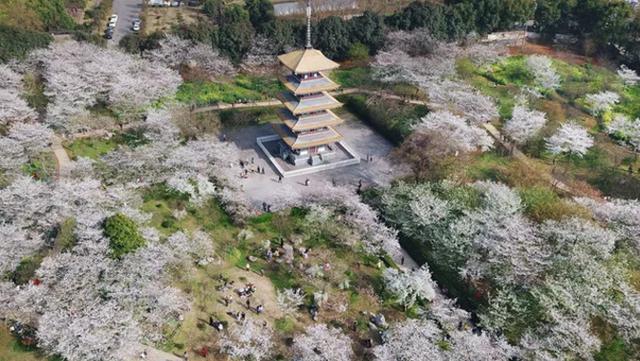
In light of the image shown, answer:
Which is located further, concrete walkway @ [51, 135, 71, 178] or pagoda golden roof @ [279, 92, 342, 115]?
pagoda golden roof @ [279, 92, 342, 115]

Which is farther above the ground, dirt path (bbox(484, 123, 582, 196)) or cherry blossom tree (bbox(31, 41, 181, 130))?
cherry blossom tree (bbox(31, 41, 181, 130))

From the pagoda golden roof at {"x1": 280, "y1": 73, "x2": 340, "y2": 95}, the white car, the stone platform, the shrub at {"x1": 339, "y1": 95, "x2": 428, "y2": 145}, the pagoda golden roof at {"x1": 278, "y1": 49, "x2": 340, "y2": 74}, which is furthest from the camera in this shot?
the white car

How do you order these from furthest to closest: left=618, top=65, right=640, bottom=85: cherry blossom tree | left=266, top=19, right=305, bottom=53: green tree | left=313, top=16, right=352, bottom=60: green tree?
left=313, top=16, right=352, bottom=60: green tree → left=266, top=19, right=305, bottom=53: green tree → left=618, top=65, right=640, bottom=85: cherry blossom tree

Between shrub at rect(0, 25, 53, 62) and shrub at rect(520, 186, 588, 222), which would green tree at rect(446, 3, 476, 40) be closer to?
shrub at rect(520, 186, 588, 222)

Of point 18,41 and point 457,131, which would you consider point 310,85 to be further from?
point 18,41

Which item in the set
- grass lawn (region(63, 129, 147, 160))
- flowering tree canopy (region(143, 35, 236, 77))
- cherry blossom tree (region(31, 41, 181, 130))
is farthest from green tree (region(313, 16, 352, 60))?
grass lawn (region(63, 129, 147, 160))

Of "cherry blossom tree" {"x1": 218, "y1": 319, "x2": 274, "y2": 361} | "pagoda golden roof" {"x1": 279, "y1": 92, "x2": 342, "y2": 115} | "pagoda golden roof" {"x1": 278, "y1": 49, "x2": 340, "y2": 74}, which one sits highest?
"pagoda golden roof" {"x1": 278, "y1": 49, "x2": 340, "y2": 74}

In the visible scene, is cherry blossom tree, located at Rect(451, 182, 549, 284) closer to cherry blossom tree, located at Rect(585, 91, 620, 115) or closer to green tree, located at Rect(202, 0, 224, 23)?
cherry blossom tree, located at Rect(585, 91, 620, 115)
